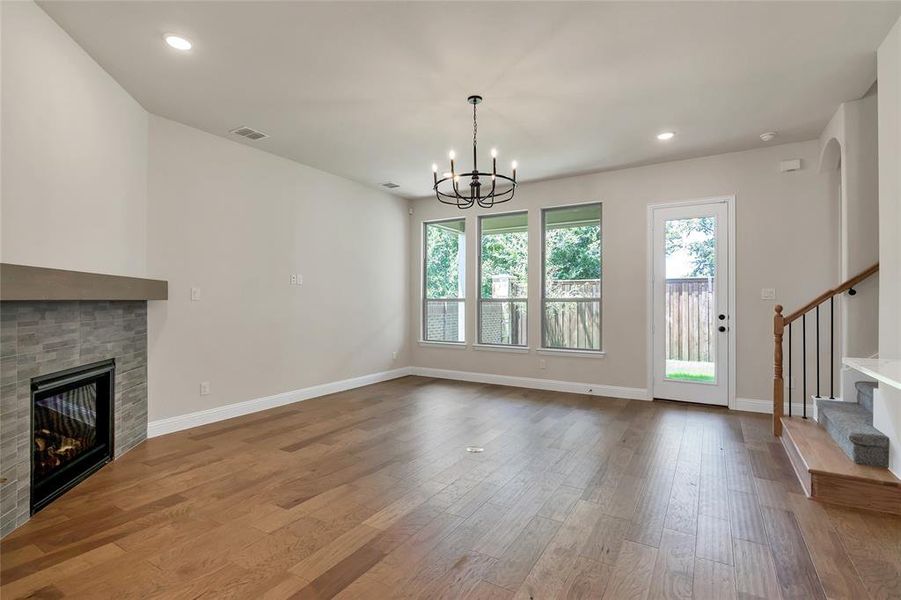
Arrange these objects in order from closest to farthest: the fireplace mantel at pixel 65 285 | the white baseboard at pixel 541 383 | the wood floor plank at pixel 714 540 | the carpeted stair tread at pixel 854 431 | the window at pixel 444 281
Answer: the wood floor plank at pixel 714 540 → the fireplace mantel at pixel 65 285 → the carpeted stair tread at pixel 854 431 → the white baseboard at pixel 541 383 → the window at pixel 444 281

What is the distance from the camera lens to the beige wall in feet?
15.1

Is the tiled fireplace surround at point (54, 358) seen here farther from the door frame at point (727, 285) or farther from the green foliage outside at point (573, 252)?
the door frame at point (727, 285)

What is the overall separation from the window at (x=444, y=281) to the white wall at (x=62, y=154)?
4182 mm

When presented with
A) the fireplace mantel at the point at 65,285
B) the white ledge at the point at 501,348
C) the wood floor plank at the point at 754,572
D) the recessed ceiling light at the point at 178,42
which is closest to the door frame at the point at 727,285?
the white ledge at the point at 501,348

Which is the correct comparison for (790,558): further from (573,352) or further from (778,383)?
(573,352)

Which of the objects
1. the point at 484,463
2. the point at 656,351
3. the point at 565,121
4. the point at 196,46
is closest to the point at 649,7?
the point at 565,121

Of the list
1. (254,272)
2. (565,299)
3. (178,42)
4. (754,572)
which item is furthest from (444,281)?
(754,572)

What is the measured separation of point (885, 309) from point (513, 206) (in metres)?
4.19

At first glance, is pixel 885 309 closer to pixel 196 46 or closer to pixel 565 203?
pixel 565 203

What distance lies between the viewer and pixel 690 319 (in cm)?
514

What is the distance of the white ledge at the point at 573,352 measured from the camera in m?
5.70

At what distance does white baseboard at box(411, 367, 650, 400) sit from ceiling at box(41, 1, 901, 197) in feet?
9.38

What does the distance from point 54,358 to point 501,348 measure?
192 inches

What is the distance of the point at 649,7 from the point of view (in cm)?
251
